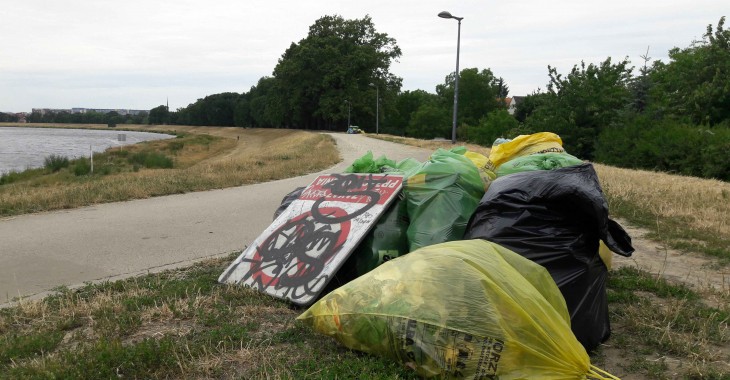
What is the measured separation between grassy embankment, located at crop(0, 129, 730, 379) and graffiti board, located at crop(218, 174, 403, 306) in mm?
163

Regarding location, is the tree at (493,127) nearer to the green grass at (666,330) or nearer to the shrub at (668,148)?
the shrub at (668,148)

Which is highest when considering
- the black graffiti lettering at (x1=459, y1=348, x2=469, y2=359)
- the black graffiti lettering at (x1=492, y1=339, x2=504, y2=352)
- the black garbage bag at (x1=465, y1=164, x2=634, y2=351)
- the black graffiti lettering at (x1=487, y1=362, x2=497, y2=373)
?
the black garbage bag at (x1=465, y1=164, x2=634, y2=351)

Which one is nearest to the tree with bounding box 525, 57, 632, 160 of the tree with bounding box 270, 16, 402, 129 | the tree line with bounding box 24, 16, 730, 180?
the tree line with bounding box 24, 16, 730, 180

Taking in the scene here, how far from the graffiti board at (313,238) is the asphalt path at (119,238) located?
4.16 feet

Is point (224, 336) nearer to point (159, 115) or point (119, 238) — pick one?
point (119, 238)

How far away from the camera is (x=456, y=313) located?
8.03ft

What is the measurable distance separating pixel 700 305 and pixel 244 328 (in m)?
3.11

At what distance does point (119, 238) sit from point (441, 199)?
410 centimetres

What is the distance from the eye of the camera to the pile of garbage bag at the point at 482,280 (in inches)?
94.3

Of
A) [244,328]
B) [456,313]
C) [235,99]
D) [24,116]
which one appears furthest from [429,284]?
[24,116]

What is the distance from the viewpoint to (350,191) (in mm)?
4594

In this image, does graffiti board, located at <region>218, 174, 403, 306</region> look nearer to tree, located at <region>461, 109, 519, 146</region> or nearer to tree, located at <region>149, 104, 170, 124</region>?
tree, located at <region>461, 109, 519, 146</region>

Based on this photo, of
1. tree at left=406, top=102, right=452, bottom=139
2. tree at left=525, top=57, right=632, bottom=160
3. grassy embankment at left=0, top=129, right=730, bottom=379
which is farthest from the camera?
tree at left=406, top=102, right=452, bottom=139

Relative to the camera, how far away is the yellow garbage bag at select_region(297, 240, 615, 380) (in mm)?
2371
